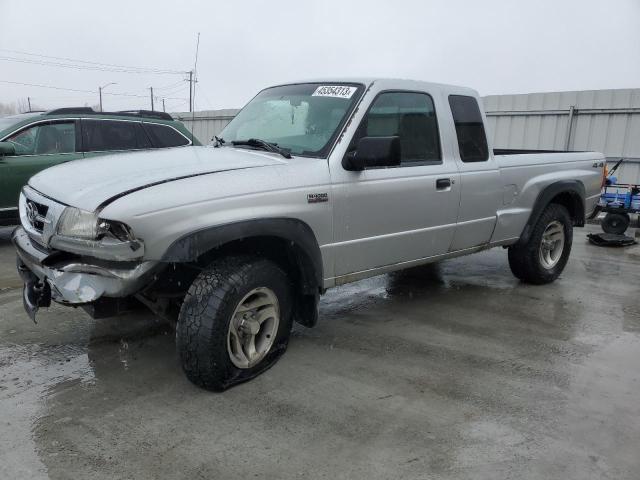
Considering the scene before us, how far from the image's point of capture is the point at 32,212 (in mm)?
3393

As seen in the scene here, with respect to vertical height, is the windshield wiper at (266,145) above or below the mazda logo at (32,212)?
above

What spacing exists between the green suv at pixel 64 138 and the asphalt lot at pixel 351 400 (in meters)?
2.98

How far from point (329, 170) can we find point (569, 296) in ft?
10.9

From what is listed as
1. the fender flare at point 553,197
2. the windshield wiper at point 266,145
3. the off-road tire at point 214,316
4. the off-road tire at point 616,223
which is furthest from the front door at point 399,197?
the off-road tire at point 616,223

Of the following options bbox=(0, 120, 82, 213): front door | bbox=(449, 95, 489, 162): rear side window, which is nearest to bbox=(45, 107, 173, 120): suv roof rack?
bbox=(0, 120, 82, 213): front door

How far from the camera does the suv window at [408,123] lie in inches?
156

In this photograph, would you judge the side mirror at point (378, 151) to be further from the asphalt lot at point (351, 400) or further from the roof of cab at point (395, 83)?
the asphalt lot at point (351, 400)

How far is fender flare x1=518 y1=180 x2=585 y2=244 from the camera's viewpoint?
547cm

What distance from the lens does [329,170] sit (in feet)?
11.8

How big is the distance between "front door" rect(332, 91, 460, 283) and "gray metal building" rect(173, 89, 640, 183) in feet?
24.9

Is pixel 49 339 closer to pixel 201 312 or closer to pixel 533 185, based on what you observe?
pixel 201 312

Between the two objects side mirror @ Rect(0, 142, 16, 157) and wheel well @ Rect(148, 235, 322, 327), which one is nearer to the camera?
wheel well @ Rect(148, 235, 322, 327)

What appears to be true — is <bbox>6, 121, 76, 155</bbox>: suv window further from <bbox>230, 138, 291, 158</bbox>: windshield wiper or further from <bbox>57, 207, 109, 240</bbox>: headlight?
<bbox>57, 207, 109, 240</bbox>: headlight

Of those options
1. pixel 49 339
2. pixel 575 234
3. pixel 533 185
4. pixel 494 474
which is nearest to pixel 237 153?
pixel 49 339
